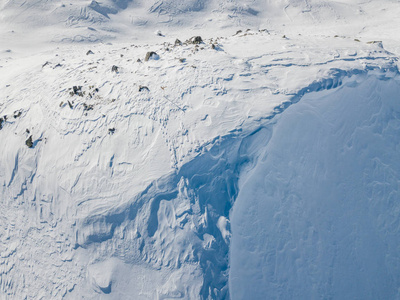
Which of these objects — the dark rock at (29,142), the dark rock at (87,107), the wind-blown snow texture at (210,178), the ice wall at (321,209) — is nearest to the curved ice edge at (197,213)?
the wind-blown snow texture at (210,178)

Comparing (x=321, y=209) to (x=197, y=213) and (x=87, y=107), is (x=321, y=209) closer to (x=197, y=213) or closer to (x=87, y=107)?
(x=197, y=213)

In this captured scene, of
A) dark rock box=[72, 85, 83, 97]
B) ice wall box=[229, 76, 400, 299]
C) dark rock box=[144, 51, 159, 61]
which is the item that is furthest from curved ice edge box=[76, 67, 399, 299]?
dark rock box=[144, 51, 159, 61]

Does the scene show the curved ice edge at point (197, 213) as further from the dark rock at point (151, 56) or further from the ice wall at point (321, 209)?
the dark rock at point (151, 56)

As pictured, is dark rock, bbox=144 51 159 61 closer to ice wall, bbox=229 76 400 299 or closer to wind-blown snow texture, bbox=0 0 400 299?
wind-blown snow texture, bbox=0 0 400 299

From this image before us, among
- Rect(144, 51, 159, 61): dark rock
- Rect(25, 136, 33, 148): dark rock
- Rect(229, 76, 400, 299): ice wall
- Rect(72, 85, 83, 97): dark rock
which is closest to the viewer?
Rect(229, 76, 400, 299): ice wall

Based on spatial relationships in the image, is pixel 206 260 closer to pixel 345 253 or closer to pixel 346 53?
pixel 345 253
